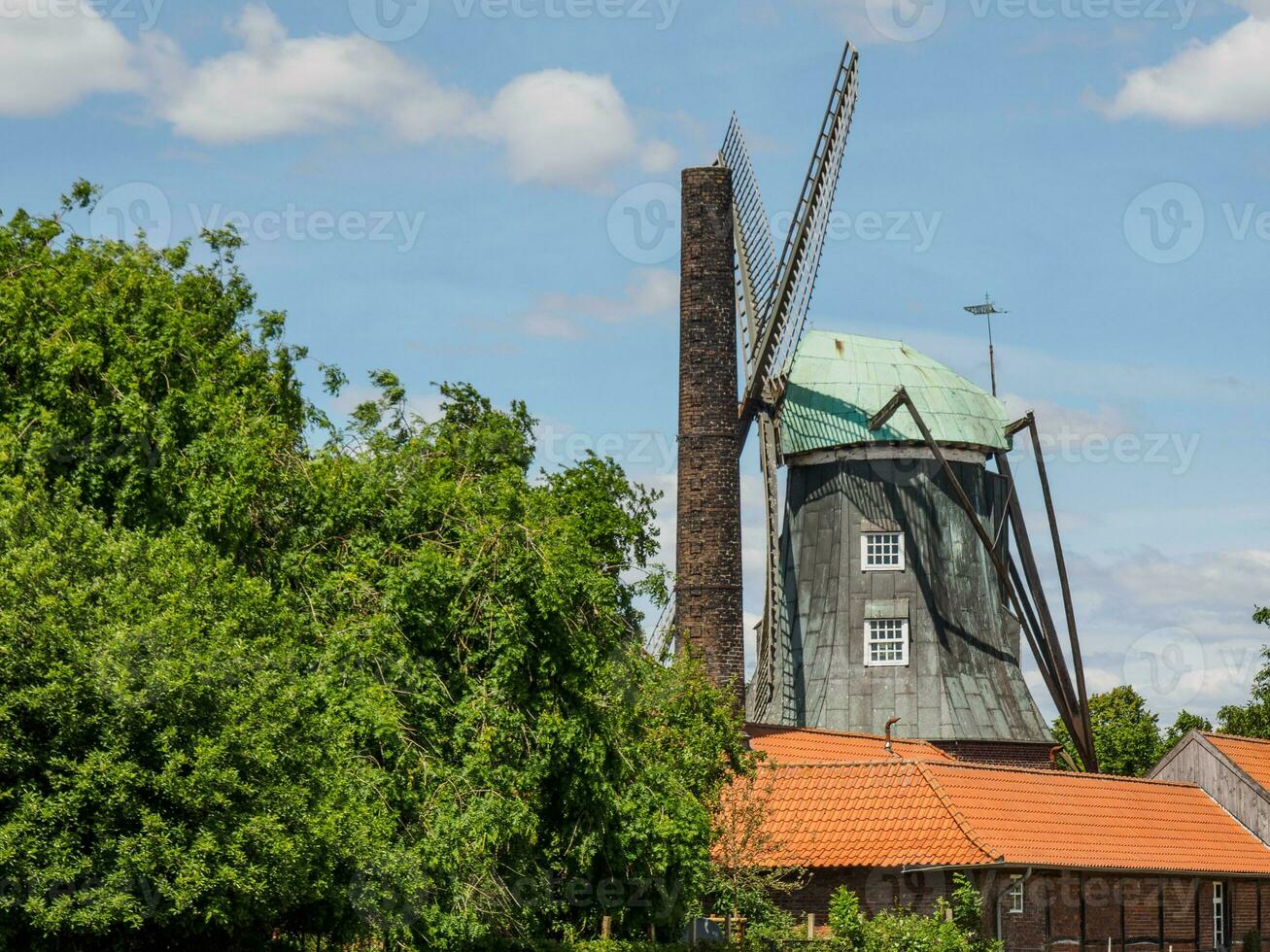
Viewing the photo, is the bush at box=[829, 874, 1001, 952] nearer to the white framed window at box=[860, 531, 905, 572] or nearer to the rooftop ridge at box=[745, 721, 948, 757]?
the rooftop ridge at box=[745, 721, 948, 757]

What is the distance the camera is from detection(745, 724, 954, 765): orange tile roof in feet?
124

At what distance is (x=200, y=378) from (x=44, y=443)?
2.51m

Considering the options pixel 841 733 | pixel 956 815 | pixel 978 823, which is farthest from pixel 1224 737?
pixel 956 815

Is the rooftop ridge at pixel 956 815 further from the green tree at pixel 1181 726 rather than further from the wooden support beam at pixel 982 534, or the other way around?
the green tree at pixel 1181 726

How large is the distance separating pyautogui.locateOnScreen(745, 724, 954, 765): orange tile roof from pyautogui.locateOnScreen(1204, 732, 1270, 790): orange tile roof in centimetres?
681

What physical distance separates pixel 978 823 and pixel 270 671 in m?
15.7

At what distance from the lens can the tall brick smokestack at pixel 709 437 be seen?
3812 cm

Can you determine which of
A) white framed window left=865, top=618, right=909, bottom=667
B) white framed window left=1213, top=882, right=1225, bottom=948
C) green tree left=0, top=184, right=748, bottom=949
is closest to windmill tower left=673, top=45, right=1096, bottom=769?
white framed window left=865, top=618, right=909, bottom=667

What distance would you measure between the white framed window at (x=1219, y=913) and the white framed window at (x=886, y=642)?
31.7 feet

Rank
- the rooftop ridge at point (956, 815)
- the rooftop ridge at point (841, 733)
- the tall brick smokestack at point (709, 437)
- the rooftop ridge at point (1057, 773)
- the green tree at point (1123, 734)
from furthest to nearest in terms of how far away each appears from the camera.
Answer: the green tree at point (1123, 734) < the rooftop ridge at point (841, 733) < the tall brick smokestack at point (709, 437) < the rooftop ridge at point (1057, 773) < the rooftop ridge at point (956, 815)

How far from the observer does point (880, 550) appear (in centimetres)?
4316

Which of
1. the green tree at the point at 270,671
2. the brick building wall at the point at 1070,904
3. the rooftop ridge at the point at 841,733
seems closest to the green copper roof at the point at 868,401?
the rooftop ridge at the point at 841,733

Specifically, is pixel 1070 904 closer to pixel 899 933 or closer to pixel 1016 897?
pixel 1016 897

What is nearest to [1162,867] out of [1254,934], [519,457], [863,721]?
Result: [1254,934]
